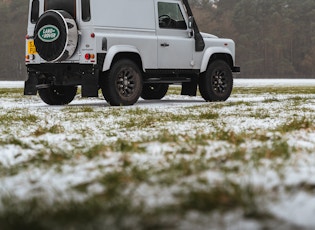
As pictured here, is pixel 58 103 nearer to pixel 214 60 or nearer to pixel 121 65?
pixel 121 65

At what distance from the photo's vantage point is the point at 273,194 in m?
3.03

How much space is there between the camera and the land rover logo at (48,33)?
474 inches

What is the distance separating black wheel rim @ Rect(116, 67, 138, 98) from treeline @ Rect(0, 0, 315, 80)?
7260cm

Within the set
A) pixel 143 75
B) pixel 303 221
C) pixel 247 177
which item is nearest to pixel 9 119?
pixel 143 75

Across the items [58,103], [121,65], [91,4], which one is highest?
[91,4]

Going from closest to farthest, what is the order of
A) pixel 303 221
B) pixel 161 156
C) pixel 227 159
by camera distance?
pixel 303 221
pixel 227 159
pixel 161 156

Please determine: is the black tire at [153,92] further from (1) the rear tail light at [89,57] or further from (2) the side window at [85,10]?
(2) the side window at [85,10]

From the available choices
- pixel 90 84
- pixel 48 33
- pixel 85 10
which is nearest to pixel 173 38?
pixel 85 10

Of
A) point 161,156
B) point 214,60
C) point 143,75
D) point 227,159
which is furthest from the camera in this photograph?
point 214,60

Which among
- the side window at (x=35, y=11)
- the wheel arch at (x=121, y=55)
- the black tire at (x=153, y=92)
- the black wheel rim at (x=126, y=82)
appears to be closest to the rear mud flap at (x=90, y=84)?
the wheel arch at (x=121, y=55)

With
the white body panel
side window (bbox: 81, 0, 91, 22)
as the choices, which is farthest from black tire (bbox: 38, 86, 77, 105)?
side window (bbox: 81, 0, 91, 22)

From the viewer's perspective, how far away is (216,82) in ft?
47.6

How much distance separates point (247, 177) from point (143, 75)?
976 centimetres

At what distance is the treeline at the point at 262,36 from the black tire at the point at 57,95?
71.5 metres
